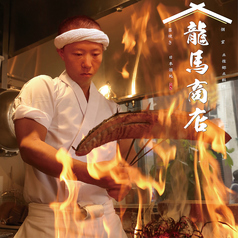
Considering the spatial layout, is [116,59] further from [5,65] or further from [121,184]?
[121,184]

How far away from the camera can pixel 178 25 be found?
0.94 m

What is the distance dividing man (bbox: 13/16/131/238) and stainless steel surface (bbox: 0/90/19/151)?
72cm

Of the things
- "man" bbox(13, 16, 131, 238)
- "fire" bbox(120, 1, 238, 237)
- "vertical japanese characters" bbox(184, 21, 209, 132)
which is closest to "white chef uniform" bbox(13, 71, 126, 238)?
"man" bbox(13, 16, 131, 238)

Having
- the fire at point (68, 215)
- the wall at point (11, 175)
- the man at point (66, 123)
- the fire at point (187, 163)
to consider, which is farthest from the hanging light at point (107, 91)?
the wall at point (11, 175)

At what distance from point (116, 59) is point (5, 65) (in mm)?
625

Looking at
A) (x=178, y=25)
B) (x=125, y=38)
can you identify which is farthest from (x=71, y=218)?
(x=125, y=38)

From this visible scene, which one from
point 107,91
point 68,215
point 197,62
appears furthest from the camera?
point 107,91

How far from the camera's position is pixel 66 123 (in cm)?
78

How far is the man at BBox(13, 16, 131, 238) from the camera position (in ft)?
2.43

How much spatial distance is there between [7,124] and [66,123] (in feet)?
2.70

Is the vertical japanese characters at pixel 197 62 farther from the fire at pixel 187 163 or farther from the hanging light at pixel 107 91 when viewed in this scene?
the hanging light at pixel 107 91

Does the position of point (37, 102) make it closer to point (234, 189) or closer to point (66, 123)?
point (66, 123)

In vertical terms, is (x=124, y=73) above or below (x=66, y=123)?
above

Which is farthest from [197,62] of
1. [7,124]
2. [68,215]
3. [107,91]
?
[7,124]
